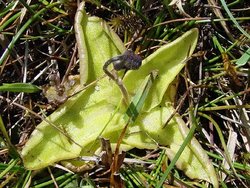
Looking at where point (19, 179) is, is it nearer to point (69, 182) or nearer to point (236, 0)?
point (69, 182)

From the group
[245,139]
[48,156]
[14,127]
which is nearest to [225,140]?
[245,139]

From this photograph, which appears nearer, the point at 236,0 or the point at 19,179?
the point at 19,179

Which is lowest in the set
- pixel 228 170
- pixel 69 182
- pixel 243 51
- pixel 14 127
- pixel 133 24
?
pixel 228 170

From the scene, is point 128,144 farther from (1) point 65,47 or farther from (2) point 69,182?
(1) point 65,47

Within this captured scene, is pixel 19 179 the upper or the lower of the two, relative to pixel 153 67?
lower

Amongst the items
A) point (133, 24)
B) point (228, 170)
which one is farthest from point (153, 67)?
point (228, 170)

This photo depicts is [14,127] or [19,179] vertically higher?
[14,127]

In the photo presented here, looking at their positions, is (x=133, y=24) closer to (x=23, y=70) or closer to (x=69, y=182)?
(x=23, y=70)

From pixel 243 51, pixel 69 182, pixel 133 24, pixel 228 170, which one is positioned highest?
pixel 133 24

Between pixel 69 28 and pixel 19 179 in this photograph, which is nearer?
pixel 19 179
